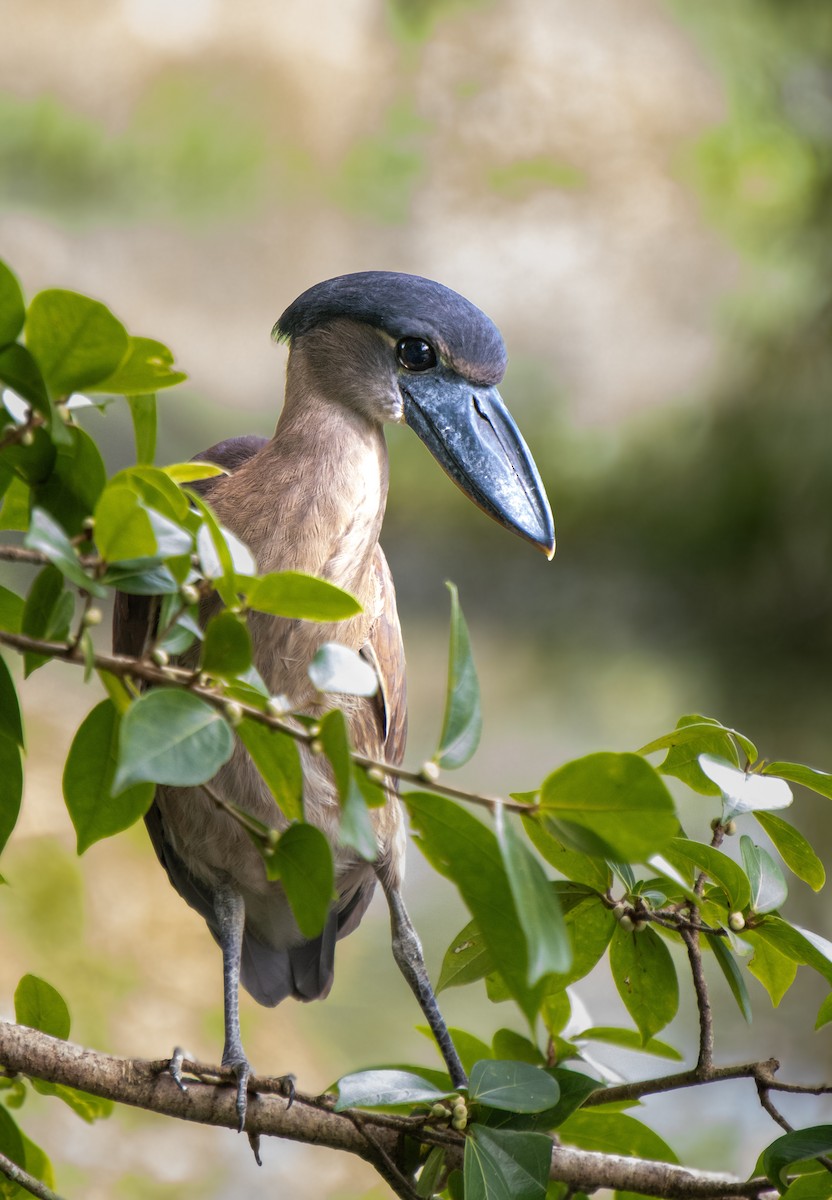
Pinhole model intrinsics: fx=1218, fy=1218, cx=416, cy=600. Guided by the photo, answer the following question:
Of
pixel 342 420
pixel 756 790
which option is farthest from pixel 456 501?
pixel 756 790

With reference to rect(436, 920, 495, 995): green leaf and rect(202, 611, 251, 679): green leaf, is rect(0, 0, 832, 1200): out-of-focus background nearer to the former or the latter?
rect(436, 920, 495, 995): green leaf

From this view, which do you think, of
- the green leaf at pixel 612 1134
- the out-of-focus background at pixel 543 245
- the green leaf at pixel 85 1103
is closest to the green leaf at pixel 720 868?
the green leaf at pixel 612 1134

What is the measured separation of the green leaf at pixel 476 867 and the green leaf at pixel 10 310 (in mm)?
117

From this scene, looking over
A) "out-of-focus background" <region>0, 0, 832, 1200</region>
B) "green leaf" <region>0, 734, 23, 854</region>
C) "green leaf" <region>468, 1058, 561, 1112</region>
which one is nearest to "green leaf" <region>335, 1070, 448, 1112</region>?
"green leaf" <region>468, 1058, 561, 1112</region>

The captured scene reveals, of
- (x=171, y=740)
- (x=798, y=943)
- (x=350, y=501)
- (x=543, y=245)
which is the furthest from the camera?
(x=543, y=245)

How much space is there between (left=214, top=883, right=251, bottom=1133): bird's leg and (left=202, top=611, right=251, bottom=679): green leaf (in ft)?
1.01

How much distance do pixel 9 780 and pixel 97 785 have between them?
1.2 inches

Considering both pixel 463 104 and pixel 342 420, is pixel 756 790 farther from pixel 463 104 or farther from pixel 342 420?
pixel 463 104

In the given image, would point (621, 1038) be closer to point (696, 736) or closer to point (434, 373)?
point (696, 736)

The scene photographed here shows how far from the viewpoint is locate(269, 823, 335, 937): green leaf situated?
0.25m

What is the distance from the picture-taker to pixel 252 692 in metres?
0.24

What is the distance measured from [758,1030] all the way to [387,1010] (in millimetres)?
431

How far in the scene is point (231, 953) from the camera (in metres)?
0.57

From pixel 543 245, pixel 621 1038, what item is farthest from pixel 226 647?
pixel 543 245
